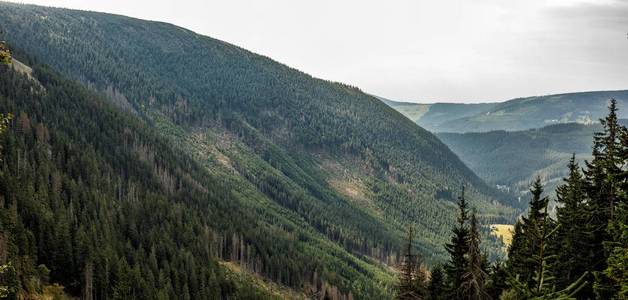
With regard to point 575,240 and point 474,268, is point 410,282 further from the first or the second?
point 474,268

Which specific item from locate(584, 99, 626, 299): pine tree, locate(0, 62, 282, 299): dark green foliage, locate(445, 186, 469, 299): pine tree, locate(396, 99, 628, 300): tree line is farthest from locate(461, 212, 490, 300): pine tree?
locate(0, 62, 282, 299): dark green foliage

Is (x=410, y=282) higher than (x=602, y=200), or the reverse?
(x=602, y=200)

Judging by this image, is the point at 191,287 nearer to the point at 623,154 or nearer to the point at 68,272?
the point at 68,272

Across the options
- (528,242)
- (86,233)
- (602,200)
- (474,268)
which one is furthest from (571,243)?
(86,233)

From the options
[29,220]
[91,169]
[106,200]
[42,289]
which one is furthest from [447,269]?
[91,169]

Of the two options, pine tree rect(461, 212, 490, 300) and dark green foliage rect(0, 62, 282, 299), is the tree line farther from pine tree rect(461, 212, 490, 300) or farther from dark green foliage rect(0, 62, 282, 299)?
dark green foliage rect(0, 62, 282, 299)

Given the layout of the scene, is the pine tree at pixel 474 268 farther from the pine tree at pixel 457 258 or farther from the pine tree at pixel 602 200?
the pine tree at pixel 602 200

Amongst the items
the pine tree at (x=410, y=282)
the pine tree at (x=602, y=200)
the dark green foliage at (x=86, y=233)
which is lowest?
the dark green foliage at (x=86, y=233)

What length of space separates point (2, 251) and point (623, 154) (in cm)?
9797

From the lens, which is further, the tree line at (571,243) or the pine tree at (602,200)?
the pine tree at (602,200)

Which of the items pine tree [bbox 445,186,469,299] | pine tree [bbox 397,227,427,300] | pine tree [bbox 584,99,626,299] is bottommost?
pine tree [bbox 397,227,427,300]

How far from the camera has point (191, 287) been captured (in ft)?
485

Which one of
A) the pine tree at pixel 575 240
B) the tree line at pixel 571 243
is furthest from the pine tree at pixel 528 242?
the pine tree at pixel 575 240

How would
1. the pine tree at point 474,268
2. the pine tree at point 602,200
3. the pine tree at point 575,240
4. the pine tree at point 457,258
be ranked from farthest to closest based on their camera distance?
1. the pine tree at point 457,258
2. the pine tree at point 575,240
3. the pine tree at point 602,200
4. the pine tree at point 474,268
